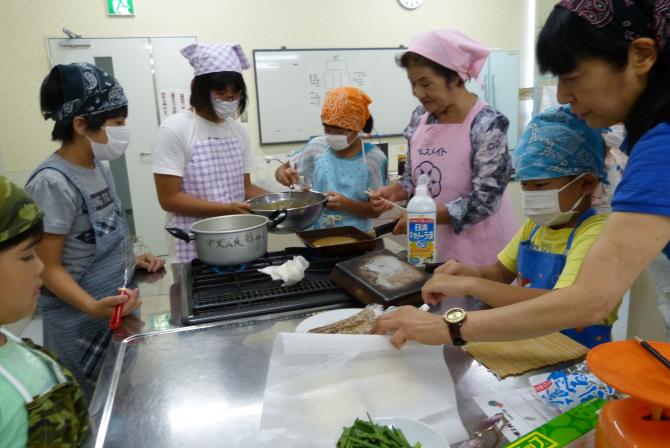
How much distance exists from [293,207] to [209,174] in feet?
1.66

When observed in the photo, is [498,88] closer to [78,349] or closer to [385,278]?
[385,278]

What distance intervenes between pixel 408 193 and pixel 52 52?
12.4 ft

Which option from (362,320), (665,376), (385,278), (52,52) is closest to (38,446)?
(362,320)

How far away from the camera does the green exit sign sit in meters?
4.14

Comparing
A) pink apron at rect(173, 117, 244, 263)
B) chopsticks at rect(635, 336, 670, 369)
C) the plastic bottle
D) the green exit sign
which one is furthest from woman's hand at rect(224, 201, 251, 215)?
the green exit sign

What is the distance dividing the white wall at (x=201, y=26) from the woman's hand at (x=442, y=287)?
3.78 meters

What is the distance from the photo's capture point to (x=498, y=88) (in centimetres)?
516

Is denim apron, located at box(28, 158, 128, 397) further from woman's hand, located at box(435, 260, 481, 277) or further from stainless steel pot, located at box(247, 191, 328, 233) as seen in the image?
woman's hand, located at box(435, 260, 481, 277)

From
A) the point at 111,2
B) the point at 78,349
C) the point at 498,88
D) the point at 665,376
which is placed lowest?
the point at 78,349

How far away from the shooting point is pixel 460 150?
69.6 inches

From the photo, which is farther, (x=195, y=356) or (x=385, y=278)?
(x=385, y=278)

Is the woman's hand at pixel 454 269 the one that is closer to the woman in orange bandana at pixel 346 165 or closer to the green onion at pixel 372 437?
the green onion at pixel 372 437

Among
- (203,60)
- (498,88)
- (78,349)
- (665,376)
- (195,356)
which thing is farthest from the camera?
(498,88)

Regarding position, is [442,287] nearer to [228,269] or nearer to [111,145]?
[228,269]
